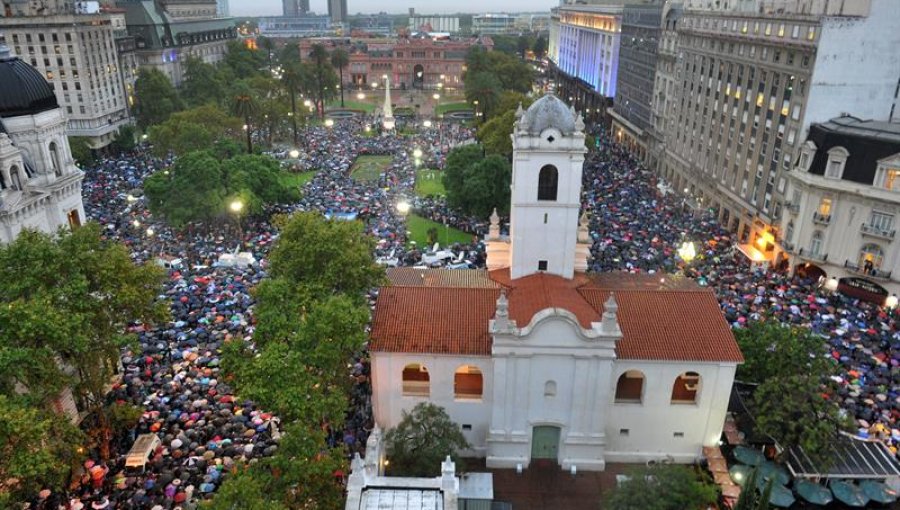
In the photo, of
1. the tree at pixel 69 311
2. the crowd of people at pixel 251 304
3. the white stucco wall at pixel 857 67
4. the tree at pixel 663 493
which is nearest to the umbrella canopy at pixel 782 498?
the tree at pixel 663 493

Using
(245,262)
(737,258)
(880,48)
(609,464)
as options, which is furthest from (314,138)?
(609,464)

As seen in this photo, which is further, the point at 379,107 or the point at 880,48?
the point at 379,107

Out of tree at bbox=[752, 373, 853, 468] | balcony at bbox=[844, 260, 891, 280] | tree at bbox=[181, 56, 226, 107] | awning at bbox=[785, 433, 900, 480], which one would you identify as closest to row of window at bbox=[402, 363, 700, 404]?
tree at bbox=[752, 373, 853, 468]

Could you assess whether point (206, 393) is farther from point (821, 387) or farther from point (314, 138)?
point (314, 138)

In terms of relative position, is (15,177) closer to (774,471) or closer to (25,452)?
(25,452)

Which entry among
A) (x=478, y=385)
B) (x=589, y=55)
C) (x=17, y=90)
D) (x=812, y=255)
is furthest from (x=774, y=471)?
(x=589, y=55)

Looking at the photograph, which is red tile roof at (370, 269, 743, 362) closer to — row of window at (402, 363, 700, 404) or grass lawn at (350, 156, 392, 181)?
row of window at (402, 363, 700, 404)
